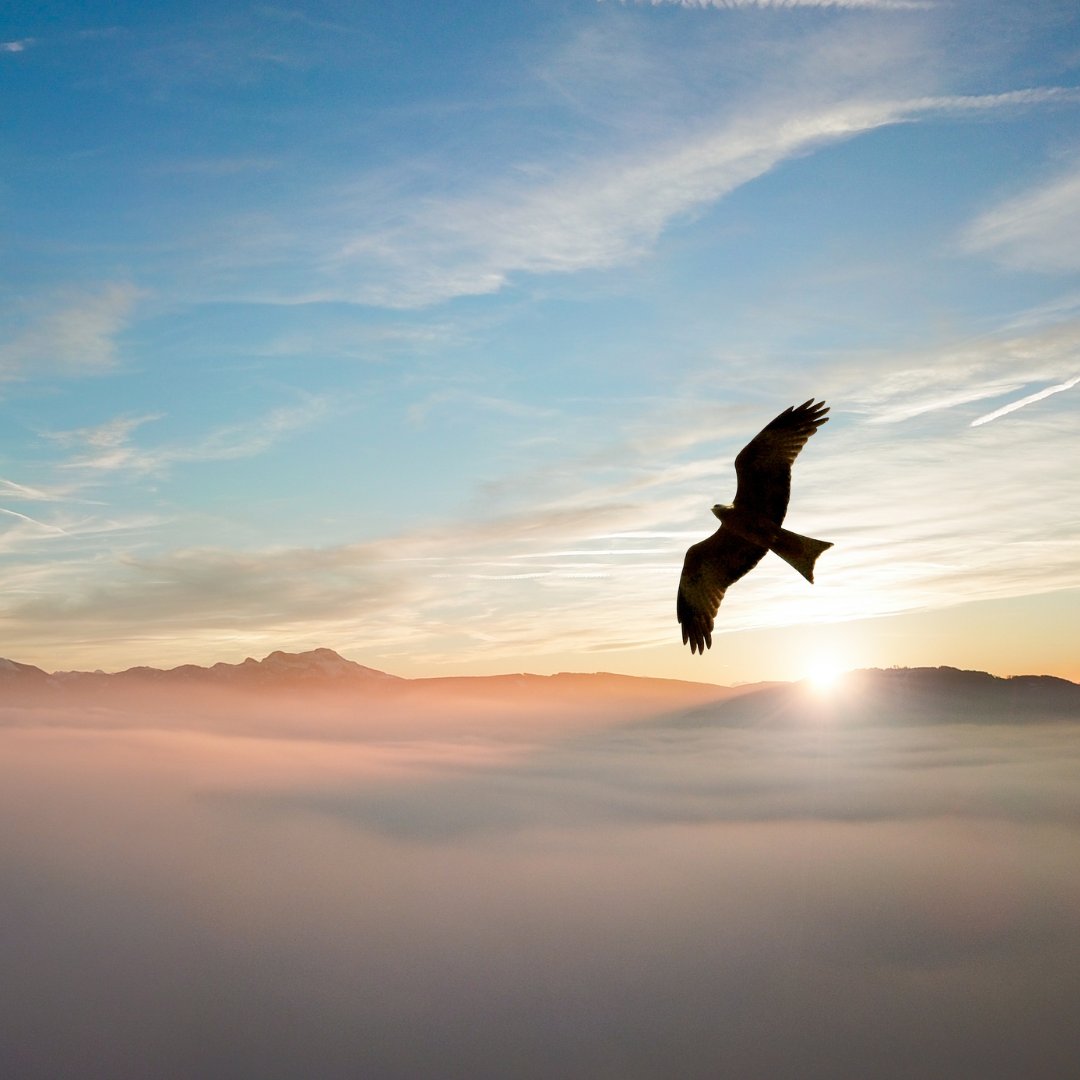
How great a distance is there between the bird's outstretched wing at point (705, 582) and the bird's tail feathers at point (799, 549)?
173 cm

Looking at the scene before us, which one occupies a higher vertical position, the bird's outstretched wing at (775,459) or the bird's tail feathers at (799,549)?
the bird's outstretched wing at (775,459)

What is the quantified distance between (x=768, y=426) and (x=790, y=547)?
2.43 m

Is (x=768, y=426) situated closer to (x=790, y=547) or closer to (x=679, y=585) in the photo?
(x=790, y=547)

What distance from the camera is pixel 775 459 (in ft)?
58.0

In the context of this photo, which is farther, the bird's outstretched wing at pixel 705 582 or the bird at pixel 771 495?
the bird's outstretched wing at pixel 705 582

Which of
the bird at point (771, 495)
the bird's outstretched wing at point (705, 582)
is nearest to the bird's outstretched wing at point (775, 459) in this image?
the bird at point (771, 495)

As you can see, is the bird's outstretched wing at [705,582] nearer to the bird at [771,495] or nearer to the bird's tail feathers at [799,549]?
the bird at [771,495]

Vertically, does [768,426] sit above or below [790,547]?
above

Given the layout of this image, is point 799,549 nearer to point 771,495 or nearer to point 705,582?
point 771,495

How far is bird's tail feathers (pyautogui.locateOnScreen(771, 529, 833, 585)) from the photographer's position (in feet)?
55.0

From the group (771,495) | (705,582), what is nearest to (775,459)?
(771,495)

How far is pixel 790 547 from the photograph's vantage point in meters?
17.6

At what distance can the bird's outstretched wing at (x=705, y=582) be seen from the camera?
19.8 metres

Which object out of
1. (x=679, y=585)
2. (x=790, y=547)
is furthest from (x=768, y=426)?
(x=679, y=585)
